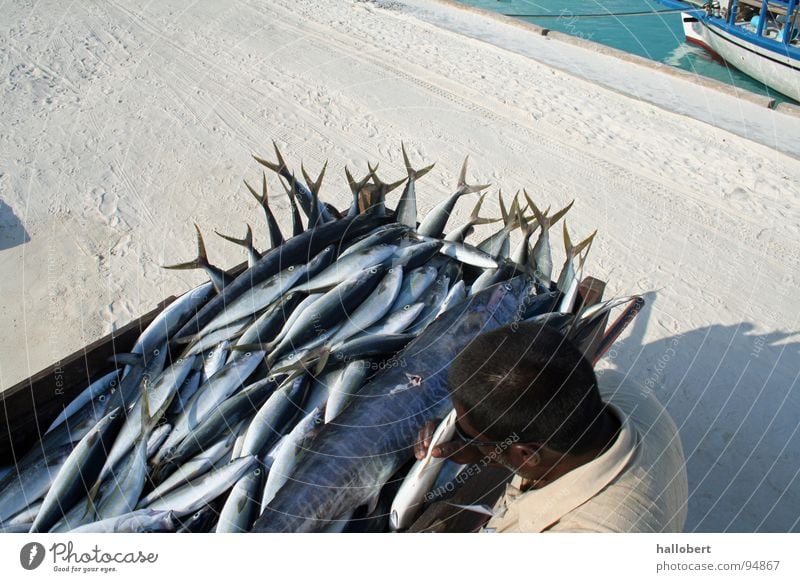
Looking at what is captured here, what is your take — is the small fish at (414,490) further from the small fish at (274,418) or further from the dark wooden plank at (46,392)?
the dark wooden plank at (46,392)

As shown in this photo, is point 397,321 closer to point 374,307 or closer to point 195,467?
point 374,307

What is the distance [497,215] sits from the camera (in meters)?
5.71

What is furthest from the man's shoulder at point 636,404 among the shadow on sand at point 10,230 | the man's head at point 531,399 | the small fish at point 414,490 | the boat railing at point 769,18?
the boat railing at point 769,18

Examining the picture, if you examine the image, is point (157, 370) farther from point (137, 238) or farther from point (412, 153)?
→ point (412, 153)

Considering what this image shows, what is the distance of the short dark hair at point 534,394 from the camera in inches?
67.4

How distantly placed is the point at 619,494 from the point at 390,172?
4.93 meters

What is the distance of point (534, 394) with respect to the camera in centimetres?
171

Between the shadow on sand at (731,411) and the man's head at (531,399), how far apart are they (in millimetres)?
2101

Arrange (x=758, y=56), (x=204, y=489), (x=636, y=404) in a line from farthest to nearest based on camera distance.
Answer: (x=758, y=56), (x=204, y=489), (x=636, y=404)

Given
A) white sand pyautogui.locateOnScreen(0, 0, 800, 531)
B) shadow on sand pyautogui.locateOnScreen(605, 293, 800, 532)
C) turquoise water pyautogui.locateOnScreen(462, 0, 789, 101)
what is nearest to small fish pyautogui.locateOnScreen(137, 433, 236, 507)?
white sand pyautogui.locateOnScreen(0, 0, 800, 531)

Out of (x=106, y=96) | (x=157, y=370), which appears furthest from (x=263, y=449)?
(x=106, y=96)

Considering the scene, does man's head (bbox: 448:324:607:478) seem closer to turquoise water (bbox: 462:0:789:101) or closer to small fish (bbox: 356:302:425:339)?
small fish (bbox: 356:302:425:339)

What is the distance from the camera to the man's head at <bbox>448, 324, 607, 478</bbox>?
1.71 metres

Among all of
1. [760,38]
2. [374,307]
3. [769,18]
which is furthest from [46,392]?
[769,18]
